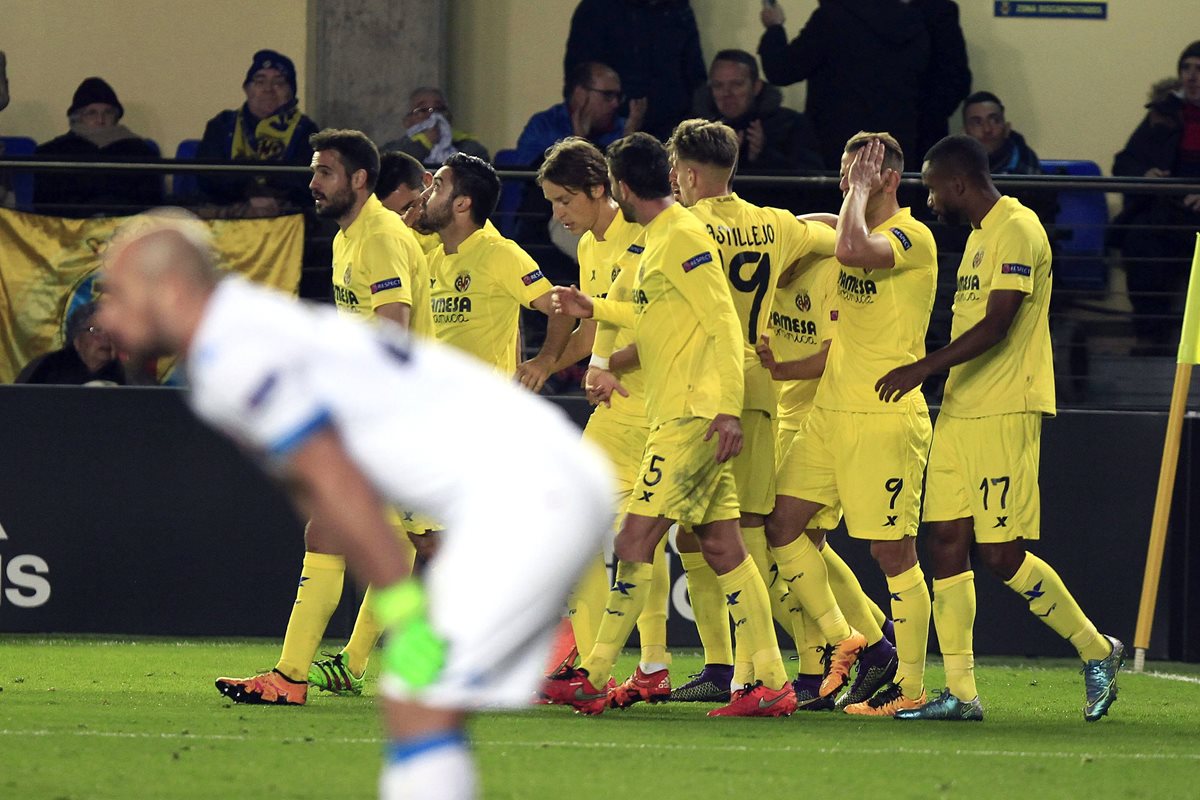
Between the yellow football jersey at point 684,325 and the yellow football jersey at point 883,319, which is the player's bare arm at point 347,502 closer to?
the yellow football jersey at point 684,325

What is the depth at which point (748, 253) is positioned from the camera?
7586 mm

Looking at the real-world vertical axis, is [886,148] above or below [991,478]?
above

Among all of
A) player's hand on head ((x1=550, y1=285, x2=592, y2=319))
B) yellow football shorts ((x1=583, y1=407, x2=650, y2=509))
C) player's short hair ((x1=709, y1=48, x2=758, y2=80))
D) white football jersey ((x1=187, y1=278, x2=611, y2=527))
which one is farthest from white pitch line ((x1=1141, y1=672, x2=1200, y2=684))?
white football jersey ((x1=187, y1=278, x2=611, y2=527))

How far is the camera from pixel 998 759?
6254 mm

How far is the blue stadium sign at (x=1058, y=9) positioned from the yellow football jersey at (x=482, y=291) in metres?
6.93

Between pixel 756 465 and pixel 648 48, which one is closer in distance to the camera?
pixel 756 465

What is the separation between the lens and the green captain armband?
3197 mm

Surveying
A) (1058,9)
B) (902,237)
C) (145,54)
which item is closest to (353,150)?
(902,237)

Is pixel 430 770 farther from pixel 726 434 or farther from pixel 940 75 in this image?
pixel 940 75

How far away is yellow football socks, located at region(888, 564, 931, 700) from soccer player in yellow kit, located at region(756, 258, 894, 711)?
1.03 ft

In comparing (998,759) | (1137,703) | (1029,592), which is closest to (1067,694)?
(1137,703)

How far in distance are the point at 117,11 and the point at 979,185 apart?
8623 mm

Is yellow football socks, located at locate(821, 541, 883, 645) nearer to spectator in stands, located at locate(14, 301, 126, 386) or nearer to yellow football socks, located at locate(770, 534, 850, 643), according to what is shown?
yellow football socks, located at locate(770, 534, 850, 643)

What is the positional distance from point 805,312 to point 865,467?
2.78ft
